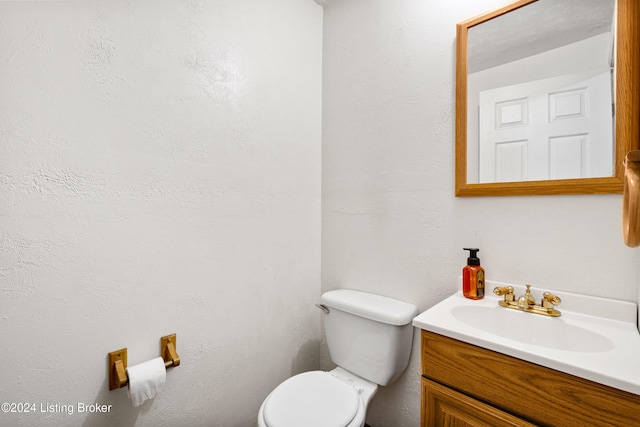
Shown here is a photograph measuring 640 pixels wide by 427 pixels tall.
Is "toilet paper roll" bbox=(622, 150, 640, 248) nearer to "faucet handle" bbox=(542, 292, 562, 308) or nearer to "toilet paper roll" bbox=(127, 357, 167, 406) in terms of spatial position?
"faucet handle" bbox=(542, 292, 562, 308)

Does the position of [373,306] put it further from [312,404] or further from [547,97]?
[547,97]

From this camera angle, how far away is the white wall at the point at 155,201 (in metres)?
0.84

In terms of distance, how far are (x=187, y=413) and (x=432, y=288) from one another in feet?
3.70

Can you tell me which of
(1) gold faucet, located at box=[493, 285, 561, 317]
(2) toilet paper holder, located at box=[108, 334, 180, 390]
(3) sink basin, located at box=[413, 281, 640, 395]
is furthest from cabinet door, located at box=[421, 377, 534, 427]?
(2) toilet paper holder, located at box=[108, 334, 180, 390]

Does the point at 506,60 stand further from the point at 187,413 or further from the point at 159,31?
the point at 187,413

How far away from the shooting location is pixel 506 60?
113 cm

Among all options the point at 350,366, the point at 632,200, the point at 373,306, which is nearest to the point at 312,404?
the point at 350,366

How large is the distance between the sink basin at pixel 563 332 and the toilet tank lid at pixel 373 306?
21 cm

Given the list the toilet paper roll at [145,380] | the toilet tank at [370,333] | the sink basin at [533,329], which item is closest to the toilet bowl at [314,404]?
the toilet tank at [370,333]

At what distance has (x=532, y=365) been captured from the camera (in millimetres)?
709

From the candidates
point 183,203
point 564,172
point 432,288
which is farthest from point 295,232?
point 564,172

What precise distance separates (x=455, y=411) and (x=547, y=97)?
3.58ft

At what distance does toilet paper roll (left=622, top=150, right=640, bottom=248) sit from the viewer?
2.08 feet

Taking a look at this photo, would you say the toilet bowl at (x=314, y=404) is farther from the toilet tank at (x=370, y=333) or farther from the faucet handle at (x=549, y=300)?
the faucet handle at (x=549, y=300)
